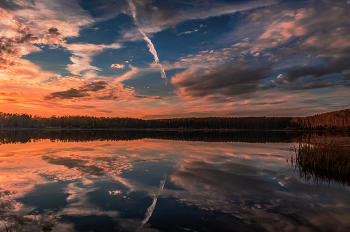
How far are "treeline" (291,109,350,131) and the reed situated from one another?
12040cm

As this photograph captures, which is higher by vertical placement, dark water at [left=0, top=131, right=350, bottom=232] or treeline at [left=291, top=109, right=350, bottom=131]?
treeline at [left=291, top=109, right=350, bottom=131]

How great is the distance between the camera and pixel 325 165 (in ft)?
53.2

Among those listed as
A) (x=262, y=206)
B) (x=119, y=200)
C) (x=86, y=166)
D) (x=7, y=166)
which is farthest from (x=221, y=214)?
(x=7, y=166)

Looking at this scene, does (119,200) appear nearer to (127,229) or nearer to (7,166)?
(127,229)

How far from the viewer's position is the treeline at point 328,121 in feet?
366

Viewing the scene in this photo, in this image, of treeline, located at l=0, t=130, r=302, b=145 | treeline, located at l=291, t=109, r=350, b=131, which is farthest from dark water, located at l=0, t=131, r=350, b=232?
treeline, located at l=291, t=109, r=350, b=131

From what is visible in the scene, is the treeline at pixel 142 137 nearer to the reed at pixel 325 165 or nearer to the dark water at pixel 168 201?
the reed at pixel 325 165

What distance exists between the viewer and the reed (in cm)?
1372

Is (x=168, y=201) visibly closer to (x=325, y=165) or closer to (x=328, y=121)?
(x=325, y=165)

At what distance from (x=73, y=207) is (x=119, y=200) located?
6.67 ft

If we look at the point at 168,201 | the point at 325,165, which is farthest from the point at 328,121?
the point at 168,201

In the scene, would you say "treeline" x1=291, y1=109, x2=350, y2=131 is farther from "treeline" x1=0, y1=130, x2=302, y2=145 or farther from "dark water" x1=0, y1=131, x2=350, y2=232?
"dark water" x1=0, y1=131, x2=350, y2=232

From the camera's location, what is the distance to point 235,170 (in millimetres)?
16078

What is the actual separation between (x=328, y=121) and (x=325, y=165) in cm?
14925
